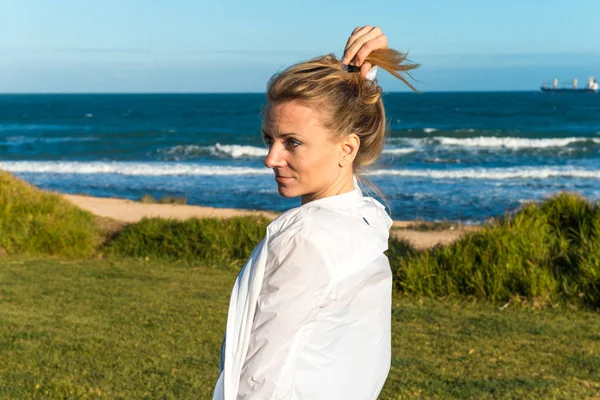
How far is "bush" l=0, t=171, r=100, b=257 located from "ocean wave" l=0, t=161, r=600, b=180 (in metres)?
15.3

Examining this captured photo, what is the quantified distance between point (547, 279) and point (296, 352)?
5.85m

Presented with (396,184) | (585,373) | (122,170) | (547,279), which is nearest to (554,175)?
(396,184)

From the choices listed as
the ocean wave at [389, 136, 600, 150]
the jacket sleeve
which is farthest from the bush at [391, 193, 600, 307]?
the ocean wave at [389, 136, 600, 150]

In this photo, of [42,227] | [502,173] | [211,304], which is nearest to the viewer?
[211,304]

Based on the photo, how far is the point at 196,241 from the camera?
893 cm

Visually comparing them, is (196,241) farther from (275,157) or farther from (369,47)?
(275,157)

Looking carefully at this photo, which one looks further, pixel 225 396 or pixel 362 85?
pixel 362 85

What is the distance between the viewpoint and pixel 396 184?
2317 centimetres

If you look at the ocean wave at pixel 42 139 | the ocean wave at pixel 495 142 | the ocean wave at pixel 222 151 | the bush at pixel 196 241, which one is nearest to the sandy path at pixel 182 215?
the bush at pixel 196 241

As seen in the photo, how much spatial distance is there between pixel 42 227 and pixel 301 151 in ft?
25.3

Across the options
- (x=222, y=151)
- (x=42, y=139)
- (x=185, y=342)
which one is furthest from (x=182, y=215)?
(x=42, y=139)

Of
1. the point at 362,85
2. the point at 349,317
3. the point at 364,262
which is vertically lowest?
the point at 349,317

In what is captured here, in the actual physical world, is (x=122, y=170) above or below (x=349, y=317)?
below

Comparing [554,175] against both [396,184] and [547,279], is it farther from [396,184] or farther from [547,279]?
[547,279]
